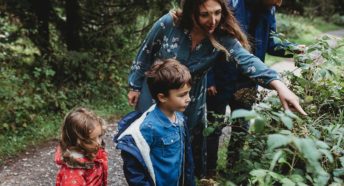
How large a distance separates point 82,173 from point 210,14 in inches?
52.4

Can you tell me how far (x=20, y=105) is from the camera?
5641 millimetres

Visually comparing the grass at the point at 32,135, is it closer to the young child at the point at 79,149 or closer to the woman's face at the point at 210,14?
the young child at the point at 79,149

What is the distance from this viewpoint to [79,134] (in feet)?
9.48

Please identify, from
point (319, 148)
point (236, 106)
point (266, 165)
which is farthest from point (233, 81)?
point (319, 148)

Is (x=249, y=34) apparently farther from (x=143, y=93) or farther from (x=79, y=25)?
(x=79, y=25)

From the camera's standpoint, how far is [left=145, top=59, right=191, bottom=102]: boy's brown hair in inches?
101

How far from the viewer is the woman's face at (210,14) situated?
9.00ft

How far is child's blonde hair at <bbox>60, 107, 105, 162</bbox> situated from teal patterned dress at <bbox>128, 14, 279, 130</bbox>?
1.36 ft

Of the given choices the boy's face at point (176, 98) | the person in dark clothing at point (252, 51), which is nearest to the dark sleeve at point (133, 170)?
the boy's face at point (176, 98)

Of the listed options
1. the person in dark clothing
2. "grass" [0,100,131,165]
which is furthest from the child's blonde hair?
"grass" [0,100,131,165]

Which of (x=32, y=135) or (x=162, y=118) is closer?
(x=162, y=118)

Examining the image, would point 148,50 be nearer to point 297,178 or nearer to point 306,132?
point 306,132

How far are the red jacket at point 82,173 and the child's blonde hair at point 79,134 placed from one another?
5 centimetres

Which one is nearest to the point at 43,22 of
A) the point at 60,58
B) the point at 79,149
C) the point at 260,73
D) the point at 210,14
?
the point at 60,58
